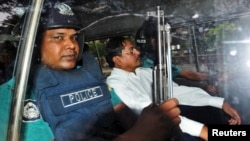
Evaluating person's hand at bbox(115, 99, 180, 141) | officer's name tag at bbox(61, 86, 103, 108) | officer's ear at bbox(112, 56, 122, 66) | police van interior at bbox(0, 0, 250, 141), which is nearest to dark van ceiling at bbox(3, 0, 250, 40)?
police van interior at bbox(0, 0, 250, 141)

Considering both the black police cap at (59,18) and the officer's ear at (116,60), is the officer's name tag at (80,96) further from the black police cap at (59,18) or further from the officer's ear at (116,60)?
the black police cap at (59,18)

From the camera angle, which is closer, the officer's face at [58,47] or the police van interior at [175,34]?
the police van interior at [175,34]

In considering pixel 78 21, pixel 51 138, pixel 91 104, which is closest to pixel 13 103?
pixel 51 138

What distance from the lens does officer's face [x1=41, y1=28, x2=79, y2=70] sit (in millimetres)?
1803

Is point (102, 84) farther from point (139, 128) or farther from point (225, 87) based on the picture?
point (225, 87)

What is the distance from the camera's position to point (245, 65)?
1.66m

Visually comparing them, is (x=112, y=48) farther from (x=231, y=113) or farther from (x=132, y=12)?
(x=231, y=113)

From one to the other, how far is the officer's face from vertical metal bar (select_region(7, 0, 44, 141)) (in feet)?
0.24

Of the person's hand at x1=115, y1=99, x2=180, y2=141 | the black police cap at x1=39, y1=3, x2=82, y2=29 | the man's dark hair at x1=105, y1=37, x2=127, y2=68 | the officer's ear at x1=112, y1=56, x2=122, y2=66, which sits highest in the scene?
the black police cap at x1=39, y1=3, x2=82, y2=29

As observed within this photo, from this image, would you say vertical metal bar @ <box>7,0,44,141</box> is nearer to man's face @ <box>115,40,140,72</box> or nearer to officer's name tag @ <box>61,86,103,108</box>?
officer's name tag @ <box>61,86,103,108</box>

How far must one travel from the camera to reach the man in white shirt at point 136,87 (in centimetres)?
173

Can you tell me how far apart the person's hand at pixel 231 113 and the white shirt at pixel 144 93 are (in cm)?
2

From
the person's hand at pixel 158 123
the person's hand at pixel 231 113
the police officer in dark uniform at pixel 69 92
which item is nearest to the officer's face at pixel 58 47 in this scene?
the police officer in dark uniform at pixel 69 92

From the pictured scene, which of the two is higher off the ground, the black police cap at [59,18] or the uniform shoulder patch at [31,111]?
the black police cap at [59,18]
